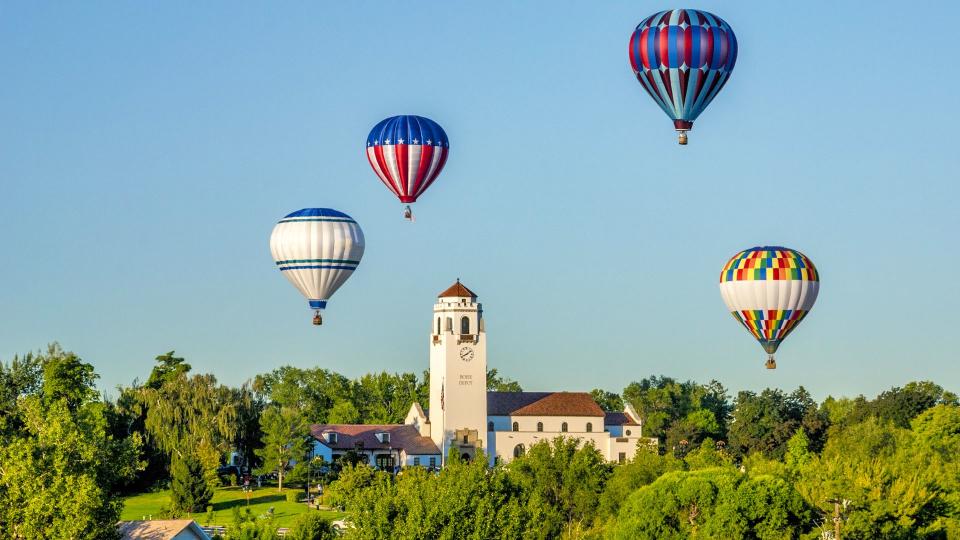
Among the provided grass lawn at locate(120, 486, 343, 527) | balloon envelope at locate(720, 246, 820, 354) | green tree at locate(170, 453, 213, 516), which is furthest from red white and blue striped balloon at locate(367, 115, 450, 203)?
green tree at locate(170, 453, 213, 516)

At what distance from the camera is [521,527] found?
5366 centimetres

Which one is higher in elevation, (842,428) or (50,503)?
(842,428)

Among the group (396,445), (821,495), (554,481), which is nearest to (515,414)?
(396,445)

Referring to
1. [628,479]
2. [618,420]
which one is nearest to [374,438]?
[618,420]

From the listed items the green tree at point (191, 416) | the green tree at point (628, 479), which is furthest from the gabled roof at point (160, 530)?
the green tree at point (191, 416)

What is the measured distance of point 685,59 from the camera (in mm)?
51906

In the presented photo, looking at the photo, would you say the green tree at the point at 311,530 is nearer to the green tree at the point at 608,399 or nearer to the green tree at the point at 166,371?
the green tree at the point at 166,371

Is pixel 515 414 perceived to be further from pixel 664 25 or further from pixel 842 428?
pixel 664 25

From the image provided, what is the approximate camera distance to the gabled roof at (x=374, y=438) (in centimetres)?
9775

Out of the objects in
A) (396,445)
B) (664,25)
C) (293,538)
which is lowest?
(293,538)

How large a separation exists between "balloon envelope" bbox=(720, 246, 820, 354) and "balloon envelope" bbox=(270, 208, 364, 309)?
12.9 meters

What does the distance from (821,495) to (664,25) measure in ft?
54.1

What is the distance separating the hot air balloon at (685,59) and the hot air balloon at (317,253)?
44.2 ft

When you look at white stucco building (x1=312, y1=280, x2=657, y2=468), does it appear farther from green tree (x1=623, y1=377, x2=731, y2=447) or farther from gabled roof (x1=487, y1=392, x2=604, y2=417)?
green tree (x1=623, y1=377, x2=731, y2=447)
